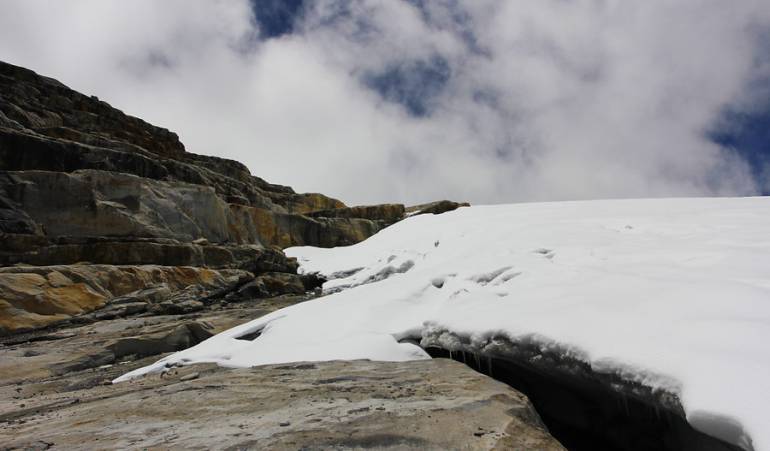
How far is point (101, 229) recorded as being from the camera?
1534 cm

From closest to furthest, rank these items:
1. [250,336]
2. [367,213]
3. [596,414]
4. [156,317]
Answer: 1. [596,414]
2. [250,336]
3. [156,317]
4. [367,213]

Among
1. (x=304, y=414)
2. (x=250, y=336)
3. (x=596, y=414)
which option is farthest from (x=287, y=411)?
(x=250, y=336)

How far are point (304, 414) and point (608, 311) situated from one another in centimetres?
301

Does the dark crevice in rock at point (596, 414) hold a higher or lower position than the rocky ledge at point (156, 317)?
lower

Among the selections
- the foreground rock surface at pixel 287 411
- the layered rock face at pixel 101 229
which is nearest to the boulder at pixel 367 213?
the layered rock face at pixel 101 229

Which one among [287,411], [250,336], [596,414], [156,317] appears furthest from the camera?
[156,317]

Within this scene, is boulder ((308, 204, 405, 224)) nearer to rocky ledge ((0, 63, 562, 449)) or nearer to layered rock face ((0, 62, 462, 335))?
rocky ledge ((0, 63, 562, 449))

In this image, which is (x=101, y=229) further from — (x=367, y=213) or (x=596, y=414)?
(x=367, y=213)

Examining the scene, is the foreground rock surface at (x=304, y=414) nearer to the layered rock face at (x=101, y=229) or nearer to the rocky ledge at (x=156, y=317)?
the rocky ledge at (x=156, y=317)

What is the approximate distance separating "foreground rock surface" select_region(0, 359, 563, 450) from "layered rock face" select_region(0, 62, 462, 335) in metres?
8.92

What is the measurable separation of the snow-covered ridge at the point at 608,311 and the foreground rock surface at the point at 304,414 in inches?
30.5

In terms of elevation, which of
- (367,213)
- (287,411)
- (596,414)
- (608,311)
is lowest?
(596,414)

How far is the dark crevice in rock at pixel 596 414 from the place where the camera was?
3.15m

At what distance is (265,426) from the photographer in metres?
3.00
